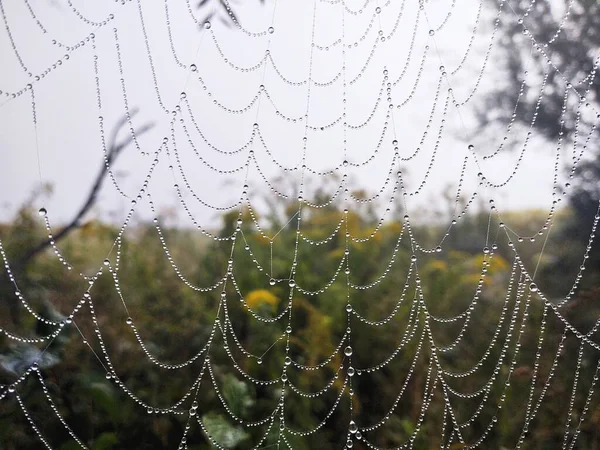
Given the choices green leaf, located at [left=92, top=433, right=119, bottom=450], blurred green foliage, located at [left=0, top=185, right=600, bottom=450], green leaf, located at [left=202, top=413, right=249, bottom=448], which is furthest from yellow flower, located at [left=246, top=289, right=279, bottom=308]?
green leaf, located at [left=92, top=433, right=119, bottom=450]

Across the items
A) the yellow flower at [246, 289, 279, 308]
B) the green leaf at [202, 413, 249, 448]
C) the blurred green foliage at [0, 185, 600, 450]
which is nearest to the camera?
the green leaf at [202, 413, 249, 448]

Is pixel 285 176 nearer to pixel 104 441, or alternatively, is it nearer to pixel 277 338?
pixel 277 338

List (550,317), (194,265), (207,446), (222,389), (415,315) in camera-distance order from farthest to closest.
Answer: (194,265) < (415,315) < (550,317) < (222,389) < (207,446)

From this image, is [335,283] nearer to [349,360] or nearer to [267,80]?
[349,360]

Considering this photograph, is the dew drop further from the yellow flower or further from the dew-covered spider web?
the yellow flower

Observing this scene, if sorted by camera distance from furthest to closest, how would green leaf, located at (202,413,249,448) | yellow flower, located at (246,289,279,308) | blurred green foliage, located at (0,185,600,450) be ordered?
yellow flower, located at (246,289,279,308) < blurred green foliage, located at (0,185,600,450) < green leaf, located at (202,413,249,448)

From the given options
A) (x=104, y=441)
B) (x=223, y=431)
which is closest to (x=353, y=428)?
(x=223, y=431)

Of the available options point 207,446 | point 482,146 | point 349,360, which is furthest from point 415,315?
point 207,446

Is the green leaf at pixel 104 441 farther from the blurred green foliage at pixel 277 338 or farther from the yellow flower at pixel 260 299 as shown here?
the yellow flower at pixel 260 299
